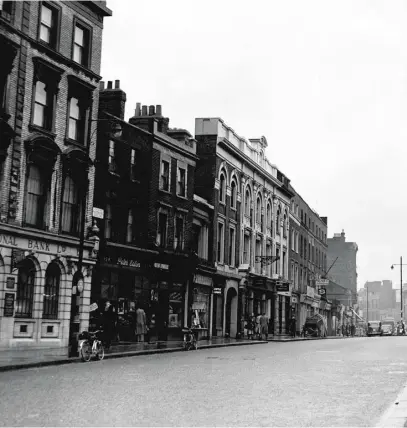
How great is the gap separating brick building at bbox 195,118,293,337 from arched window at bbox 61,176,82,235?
16.1m

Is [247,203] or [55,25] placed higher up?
[55,25]

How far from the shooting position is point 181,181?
41781mm

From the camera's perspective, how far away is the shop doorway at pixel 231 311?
165ft

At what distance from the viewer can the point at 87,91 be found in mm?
31344

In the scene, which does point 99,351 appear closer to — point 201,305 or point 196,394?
Answer: point 196,394

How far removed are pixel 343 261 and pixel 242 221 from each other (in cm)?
7454

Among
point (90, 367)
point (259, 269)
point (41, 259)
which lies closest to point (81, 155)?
point (41, 259)

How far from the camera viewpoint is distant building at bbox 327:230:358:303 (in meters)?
124

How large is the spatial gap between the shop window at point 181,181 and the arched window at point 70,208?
11.1m

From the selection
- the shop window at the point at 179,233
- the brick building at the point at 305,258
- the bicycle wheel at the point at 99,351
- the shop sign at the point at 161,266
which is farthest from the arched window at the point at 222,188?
the bicycle wheel at the point at 99,351

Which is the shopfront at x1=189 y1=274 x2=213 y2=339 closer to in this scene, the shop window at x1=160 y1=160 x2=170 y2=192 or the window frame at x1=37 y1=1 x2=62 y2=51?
the shop window at x1=160 y1=160 x2=170 y2=192

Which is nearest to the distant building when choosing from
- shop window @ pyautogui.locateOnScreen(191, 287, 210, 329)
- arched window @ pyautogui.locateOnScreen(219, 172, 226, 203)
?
arched window @ pyautogui.locateOnScreen(219, 172, 226, 203)

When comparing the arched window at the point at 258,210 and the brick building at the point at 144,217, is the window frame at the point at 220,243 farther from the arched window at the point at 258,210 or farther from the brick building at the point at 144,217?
the arched window at the point at 258,210

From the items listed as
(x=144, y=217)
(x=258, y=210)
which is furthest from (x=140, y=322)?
(x=258, y=210)
